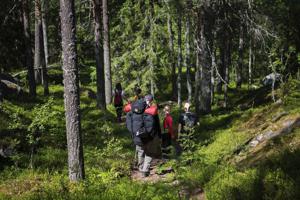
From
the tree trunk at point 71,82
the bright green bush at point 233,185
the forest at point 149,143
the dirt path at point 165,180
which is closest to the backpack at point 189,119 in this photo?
the forest at point 149,143

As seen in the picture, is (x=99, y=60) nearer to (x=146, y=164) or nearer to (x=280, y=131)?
(x=146, y=164)

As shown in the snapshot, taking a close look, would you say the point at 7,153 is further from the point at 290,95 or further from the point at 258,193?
the point at 290,95

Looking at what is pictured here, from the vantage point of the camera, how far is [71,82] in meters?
8.73

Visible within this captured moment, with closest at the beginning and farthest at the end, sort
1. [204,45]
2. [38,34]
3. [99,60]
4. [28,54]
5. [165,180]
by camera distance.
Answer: [165,180], [204,45], [99,60], [28,54], [38,34]

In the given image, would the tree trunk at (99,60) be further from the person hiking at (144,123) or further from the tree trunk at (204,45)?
the person hiking at (144,123)

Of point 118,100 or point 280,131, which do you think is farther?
point 118,100

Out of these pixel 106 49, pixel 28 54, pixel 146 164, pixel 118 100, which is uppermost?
pixel 106 49

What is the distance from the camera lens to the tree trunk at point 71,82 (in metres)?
8.63

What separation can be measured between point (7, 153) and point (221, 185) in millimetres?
5929

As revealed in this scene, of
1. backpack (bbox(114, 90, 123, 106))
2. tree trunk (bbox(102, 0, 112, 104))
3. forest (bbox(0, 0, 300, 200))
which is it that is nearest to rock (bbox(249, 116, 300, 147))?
forest (bbox(0, 0, 300, 200))

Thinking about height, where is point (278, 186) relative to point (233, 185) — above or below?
above

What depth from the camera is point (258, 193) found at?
7.59m

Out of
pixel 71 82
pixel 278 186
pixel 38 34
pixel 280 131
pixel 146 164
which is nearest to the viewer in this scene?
pixel 278 186

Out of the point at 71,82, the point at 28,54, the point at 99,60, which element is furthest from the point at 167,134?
the point at 28,54
